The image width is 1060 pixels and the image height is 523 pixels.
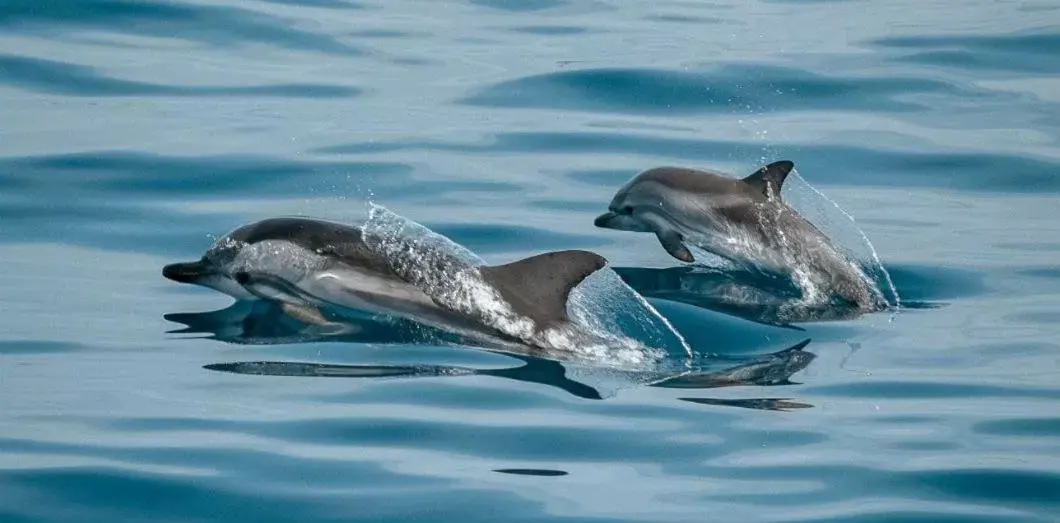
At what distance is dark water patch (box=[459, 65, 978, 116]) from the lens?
55.0 ft

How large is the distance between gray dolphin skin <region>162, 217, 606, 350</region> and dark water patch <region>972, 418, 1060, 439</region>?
2212mm

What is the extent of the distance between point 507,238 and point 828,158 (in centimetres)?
386

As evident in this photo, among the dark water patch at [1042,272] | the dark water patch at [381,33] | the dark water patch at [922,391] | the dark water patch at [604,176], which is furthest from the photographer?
the dark water patch at [381,33]

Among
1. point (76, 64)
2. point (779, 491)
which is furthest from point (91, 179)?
point (779, 491)

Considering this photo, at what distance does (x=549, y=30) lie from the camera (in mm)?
19984

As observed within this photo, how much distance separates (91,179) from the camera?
13.3 metres

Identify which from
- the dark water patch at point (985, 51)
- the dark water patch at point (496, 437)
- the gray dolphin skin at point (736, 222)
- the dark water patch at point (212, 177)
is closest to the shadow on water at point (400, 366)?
the dark water patch at point (496, 437)

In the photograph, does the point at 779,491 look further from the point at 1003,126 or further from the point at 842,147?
the point at 1003,126

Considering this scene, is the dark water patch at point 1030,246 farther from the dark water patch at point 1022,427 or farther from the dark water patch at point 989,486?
the dark water patch at point 989,486

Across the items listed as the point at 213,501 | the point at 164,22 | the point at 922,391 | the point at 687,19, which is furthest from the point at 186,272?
the point at 687,19

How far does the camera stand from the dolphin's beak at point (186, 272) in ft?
34.3

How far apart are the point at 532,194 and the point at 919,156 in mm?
3505

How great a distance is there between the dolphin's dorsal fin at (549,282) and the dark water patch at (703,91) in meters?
7.10

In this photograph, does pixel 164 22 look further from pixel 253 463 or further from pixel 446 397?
pixel 253 463
